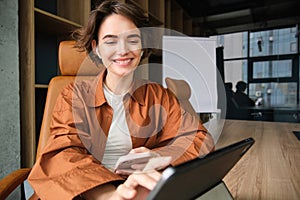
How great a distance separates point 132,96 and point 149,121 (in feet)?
0.41

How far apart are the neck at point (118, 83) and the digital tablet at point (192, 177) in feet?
2.03

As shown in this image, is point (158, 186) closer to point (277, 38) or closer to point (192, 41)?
point (192, 41)

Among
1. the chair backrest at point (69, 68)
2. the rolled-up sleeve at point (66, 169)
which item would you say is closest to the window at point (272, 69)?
the chair backrest at point (69, 68)

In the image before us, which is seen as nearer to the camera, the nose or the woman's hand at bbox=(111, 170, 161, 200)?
the woman's hand at bbox=(111, 170, 161, 200)

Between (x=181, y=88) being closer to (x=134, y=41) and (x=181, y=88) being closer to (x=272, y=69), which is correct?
(x=134, y=41)

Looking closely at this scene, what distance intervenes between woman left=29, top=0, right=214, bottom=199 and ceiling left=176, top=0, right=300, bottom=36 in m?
3.91

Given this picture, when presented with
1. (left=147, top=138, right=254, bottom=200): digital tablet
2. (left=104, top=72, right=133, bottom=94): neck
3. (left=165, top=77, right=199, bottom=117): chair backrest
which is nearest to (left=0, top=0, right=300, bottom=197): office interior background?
(left=104, top=72, right=133, bottom=94): neck

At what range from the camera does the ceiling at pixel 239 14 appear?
4.91 metres

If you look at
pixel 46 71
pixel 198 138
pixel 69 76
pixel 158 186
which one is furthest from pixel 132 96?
pixel 46 71

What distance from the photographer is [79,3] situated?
1963mm

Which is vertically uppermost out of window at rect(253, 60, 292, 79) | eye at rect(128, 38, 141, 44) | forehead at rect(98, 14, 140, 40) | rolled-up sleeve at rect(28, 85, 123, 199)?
window at rect(253, 60, 292, 79)

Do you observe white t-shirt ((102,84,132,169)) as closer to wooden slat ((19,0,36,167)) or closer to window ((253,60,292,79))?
wooden slat ((19,0,36,167))

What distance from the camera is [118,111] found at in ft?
3.06

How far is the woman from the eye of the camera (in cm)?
78
